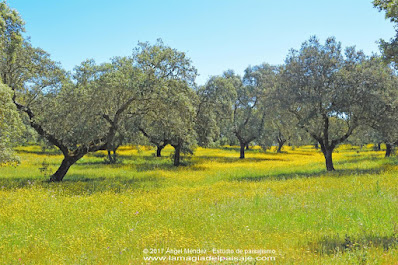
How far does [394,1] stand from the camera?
391 inches

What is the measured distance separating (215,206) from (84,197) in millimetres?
6511

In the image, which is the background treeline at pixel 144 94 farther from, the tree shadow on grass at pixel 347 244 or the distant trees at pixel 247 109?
the distant trees at pixel 247 109

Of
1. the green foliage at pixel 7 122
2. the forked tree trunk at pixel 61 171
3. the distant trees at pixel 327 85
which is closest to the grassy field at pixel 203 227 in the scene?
the green foliage at pixel 7 122

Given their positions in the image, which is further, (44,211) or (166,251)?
(44,211)

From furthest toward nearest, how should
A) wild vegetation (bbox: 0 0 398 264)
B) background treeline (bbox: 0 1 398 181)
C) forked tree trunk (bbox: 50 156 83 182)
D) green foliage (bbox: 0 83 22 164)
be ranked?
forked tree trunk (bbox: 50 156 83 182), background treeline (bbox: 0 1 398 181), green foliage (bbox: 0 83 22 164), wild vegetation (bbox: 0 0 398 264)

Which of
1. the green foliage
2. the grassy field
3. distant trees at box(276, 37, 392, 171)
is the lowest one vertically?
the grassy field

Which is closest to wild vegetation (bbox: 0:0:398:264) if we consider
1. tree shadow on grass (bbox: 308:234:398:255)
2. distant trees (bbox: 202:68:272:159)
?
tree shadow on grass (bbox: 308:234:398:255)

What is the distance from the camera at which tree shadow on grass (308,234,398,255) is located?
589 cm

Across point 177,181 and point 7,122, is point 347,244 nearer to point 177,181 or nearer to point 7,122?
point 177,181

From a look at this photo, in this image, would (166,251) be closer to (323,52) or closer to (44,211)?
(44,211)

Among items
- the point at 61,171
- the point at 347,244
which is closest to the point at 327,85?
the point at 347,244

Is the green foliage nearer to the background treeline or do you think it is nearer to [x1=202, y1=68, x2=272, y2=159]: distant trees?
the background treeline

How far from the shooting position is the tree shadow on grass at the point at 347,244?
589cm

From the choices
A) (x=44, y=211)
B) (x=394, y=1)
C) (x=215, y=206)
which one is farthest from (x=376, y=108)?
(x=44, y=211)
